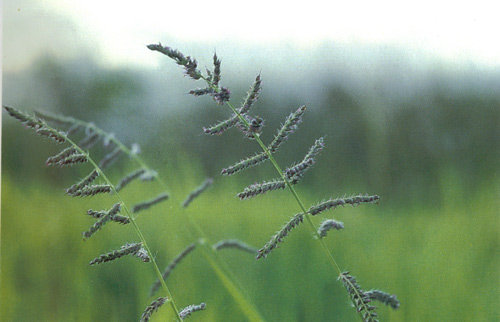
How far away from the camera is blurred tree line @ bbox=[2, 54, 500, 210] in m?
1.05

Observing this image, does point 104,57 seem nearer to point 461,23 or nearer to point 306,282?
point 306,282

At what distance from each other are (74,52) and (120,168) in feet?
0.87

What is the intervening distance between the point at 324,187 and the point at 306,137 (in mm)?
106

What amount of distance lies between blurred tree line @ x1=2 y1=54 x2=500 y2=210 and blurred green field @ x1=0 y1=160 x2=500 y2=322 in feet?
0.11

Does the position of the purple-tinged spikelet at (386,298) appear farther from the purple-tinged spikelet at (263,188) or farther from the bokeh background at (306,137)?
the bokeh background at (306,137)

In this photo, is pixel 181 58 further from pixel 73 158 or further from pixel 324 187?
pixel 324 187

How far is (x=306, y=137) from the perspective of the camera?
1065 mm

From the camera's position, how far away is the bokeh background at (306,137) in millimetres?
1047

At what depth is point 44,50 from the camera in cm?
113

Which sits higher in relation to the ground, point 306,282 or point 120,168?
point 120,168

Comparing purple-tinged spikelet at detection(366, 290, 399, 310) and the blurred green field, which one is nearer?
purple-tinged spikelet at detection(366, 290, 399, 310)

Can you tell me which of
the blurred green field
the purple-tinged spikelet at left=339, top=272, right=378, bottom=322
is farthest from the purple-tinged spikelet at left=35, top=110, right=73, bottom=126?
the purple-tinged spikelet at left=339, top=272, right=378, bottom=322

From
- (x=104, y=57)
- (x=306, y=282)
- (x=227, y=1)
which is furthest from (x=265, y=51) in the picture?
(x=306, y=282)

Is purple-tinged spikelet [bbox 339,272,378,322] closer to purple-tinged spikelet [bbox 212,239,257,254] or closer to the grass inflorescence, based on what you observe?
the grass inflorescence
